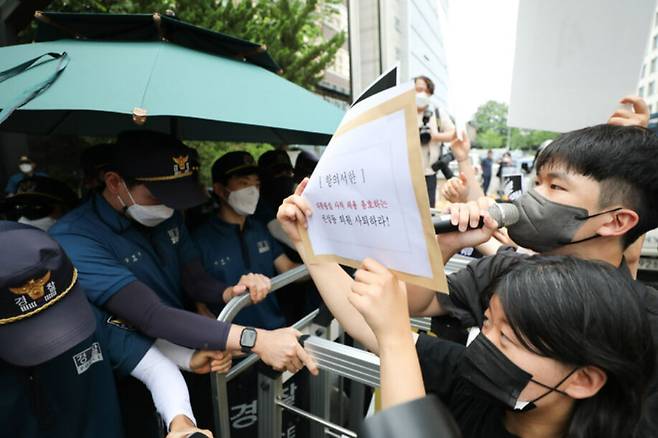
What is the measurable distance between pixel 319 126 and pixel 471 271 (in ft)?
3.48

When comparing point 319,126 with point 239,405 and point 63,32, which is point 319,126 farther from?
point 239,405

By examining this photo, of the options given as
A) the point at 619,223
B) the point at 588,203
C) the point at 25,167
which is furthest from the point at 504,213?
the point at 25,167

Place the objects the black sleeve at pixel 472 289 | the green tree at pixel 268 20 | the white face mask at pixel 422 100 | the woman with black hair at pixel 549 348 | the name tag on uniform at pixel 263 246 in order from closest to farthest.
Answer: the woman with black hair at pixel 549 348
the black sleeve at pixel 472 289
the name tag on uniform at pixel 263 246
the white face mask at pixel 422 100
the green tree at pixel 268 20

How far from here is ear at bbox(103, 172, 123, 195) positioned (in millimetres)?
1831

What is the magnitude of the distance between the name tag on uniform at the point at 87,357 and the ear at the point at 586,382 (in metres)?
1.62

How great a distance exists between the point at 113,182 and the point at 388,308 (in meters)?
1.64

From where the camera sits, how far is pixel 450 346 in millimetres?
1314

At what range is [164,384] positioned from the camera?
4.94 feet

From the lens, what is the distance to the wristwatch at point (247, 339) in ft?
5.11

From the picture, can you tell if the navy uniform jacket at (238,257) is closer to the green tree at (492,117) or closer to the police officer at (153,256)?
the police officer at (153,256)

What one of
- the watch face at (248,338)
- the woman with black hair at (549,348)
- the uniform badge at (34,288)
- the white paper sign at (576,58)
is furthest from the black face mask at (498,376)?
the white paper sign at (576,58)

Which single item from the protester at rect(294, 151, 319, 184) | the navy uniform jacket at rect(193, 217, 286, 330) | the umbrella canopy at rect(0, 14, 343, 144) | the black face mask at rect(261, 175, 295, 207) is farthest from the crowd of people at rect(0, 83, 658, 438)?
the protester at rect(294, 151, 319, 184)

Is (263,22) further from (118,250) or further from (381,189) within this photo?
(381,189)

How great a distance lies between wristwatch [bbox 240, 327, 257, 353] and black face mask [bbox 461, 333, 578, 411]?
35.7 inches
